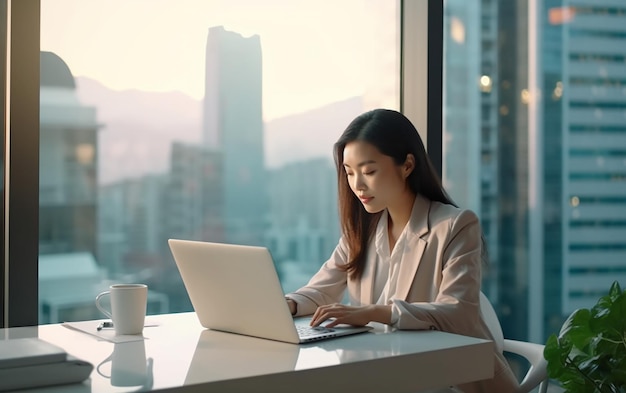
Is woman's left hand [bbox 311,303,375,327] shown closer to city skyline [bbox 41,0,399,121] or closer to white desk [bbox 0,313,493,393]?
white desk [bbox 0,313,493,393]

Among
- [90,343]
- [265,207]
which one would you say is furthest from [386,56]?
[90,343]

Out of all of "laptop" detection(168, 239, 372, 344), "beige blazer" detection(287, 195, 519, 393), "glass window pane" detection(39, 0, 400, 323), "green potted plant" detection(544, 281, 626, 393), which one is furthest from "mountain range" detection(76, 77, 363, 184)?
"green potted plant" detection(544, 281, 626, 393)

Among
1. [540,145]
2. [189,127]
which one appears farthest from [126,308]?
[540,145]

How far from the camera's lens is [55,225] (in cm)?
241

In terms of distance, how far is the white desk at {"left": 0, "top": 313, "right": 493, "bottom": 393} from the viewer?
1362 mm

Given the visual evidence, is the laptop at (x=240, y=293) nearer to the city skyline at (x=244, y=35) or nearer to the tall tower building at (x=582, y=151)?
the city skyline at (x=244, y=35)

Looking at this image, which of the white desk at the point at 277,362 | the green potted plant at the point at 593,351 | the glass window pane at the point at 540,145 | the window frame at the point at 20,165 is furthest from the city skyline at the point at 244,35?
the green potted plant at the point at 593,351

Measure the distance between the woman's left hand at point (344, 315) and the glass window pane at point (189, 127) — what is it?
37.9 inches

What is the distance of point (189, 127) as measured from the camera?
273cm

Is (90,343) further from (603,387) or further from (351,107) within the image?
(351,107)

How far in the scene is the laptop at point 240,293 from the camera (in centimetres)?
168

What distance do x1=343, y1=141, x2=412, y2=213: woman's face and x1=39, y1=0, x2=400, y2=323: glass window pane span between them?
605 millimetres

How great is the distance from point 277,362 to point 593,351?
2.95ft

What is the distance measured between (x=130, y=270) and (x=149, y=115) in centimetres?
50
